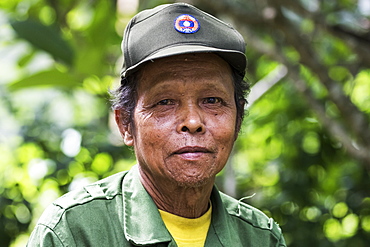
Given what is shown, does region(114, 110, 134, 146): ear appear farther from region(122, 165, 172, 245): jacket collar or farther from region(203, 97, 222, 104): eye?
region(203, 97, 222, 104): eye

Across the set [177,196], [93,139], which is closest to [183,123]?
[177,196]

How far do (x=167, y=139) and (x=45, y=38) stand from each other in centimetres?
153

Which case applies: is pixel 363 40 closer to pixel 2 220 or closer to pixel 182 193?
pixel 182 193

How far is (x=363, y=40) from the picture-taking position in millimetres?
3188

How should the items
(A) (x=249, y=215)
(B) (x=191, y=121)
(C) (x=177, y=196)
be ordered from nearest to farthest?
(B) (x=191, y=121)
(C) (x=177, y=196)
(A) (x=249, y=215)

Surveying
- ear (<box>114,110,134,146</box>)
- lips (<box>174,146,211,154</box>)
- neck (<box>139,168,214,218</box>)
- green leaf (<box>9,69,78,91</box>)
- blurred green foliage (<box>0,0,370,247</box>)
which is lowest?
blurred green foliage (<box>0,0,370,247</box>)

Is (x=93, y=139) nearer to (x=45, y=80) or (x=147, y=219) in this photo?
(x=45, y=80)

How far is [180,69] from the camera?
1686 millimetres

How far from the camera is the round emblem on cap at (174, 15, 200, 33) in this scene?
Answer: 1.69 m

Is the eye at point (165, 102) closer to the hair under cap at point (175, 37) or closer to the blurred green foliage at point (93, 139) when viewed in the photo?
the hair under cap at point (175, 37)

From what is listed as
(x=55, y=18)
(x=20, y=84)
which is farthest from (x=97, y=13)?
(x=55, y=18)

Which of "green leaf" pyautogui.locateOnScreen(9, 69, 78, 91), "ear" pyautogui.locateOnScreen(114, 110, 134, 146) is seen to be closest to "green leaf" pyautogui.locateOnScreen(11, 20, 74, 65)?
"green leaf" pyautogui.locateOnScreen(9, 69, 78, 91)

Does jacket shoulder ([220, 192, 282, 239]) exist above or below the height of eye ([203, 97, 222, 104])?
below

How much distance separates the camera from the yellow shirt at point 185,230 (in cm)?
173
